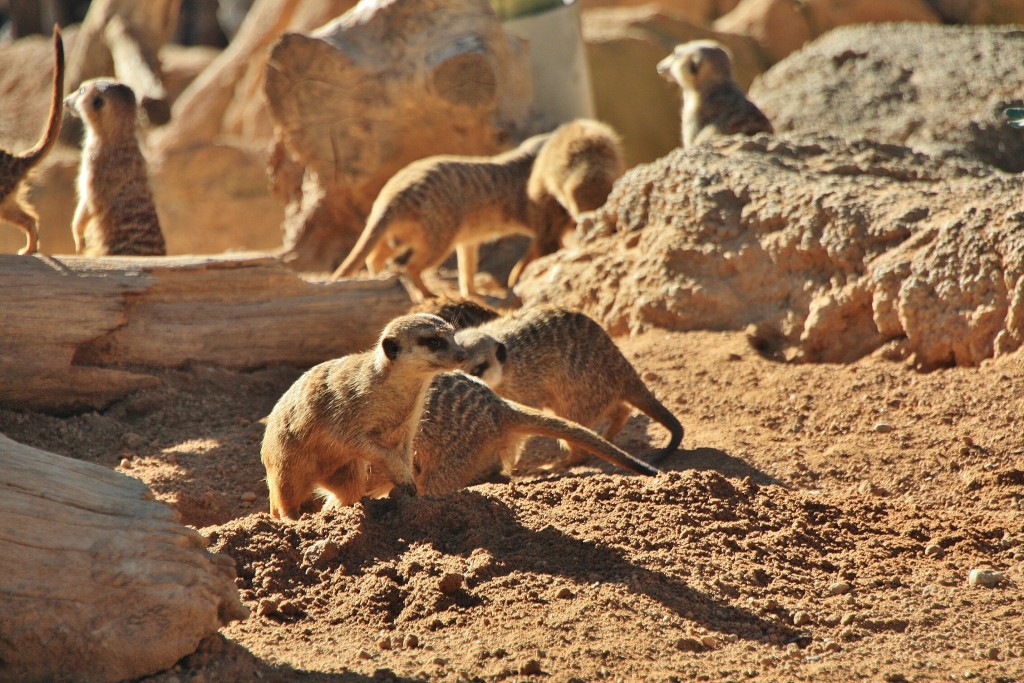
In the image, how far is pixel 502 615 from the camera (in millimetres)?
2488

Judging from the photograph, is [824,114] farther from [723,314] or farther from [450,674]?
[450,674]

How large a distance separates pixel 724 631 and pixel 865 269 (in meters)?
2.33

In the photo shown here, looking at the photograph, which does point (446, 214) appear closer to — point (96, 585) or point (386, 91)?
point (386, 91)

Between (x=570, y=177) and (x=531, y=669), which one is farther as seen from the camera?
(x=570, y=177)

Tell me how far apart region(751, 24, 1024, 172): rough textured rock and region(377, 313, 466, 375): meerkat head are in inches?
183

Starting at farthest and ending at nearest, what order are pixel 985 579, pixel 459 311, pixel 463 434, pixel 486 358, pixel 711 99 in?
1. pixel 711 99
2. pixel 459 311
3. pixel 486 358
4. pixel 463 434
5. pixel 985 579

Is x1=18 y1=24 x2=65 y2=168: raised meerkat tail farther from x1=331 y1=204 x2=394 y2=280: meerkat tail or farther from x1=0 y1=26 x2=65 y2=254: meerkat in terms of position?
x1=331 y1=204 x2=394 y2=280: meerkat tail

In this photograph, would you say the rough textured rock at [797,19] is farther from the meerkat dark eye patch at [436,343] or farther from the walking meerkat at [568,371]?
the meerkat dark eye patch at [436,343]

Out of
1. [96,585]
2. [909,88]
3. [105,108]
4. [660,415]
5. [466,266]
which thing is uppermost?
[105,108]

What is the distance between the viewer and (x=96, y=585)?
2.15 meters

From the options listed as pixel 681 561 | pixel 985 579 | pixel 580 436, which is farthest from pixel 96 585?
pixel 985 579

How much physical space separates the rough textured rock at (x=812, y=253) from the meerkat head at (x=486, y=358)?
1.12 m

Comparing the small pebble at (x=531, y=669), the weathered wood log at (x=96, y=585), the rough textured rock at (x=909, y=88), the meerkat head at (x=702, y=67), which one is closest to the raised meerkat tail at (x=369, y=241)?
the meerkat head at (x=702, y=67)

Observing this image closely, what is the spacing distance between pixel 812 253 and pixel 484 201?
2.64m
